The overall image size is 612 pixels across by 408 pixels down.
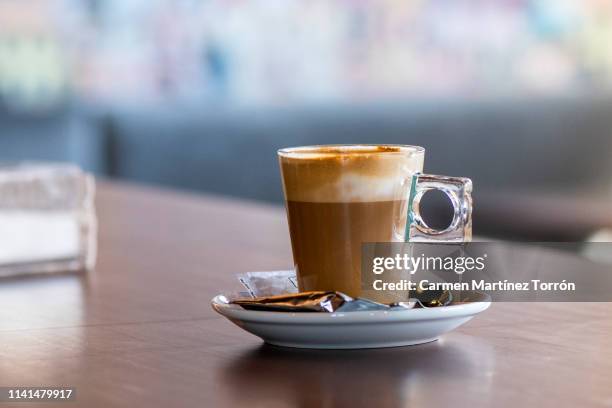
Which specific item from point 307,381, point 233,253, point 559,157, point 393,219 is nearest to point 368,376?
point 307,381

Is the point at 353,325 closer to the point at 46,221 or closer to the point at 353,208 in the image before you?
the point at 353,208

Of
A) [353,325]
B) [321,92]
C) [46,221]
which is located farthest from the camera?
[321,92]

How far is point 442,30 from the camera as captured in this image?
119 inches

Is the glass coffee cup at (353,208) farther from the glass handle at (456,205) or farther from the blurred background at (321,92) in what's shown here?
the blurred background at (321,92)

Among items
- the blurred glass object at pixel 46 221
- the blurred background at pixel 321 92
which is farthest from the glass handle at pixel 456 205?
the blurred background at pixel 321 92

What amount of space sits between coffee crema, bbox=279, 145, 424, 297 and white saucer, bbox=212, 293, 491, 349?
56 mm

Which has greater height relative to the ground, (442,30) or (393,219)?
(442,30)

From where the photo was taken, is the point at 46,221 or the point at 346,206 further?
the point at 46,221

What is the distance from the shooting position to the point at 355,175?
2.12 feet

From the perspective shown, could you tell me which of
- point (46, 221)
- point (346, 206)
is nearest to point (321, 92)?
point (46, 221)

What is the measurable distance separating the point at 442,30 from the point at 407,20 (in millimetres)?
133

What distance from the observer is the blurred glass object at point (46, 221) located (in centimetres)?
97

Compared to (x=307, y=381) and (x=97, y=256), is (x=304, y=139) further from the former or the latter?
(x=307, y=381)

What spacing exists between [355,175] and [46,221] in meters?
0.45
